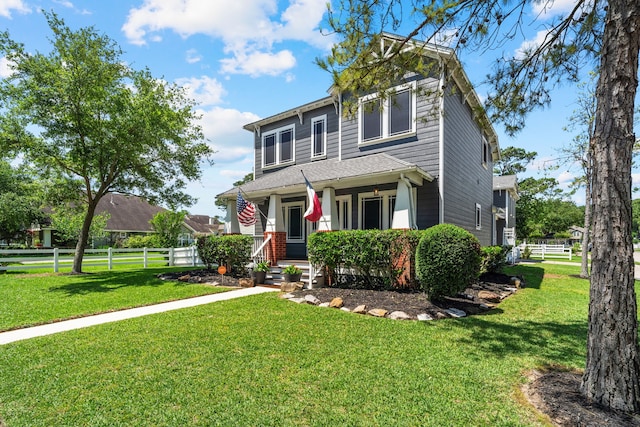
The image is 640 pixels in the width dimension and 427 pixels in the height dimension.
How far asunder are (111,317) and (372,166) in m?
7.68

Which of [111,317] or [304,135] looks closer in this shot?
[111,317]

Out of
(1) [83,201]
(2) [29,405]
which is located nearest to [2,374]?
(2) [29,405]

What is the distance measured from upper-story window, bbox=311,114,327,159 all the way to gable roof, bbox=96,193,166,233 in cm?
2954

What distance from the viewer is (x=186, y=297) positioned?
334 inches

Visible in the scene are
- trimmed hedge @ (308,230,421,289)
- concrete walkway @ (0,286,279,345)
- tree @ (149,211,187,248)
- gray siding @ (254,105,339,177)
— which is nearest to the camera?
concrete walkway @ (0,286,279,345)

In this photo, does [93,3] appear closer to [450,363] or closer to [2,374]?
[2,374]

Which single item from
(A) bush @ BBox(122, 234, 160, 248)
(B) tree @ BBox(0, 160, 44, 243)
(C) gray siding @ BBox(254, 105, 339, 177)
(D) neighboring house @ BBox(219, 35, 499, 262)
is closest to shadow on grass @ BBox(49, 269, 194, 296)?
(D) neighboring house @ BBox(219, 35, 499, 262)

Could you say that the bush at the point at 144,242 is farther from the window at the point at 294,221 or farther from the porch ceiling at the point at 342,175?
the window at the point at 294,221

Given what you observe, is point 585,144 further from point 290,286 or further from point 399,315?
point 290,286

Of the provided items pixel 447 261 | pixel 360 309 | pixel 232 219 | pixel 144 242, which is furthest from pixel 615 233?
pixel 144 242

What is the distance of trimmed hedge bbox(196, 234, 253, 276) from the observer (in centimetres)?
1133

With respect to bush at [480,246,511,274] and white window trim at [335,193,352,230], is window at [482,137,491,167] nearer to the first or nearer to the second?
bush at [480,246,511,274]

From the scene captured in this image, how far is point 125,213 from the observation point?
125 feet

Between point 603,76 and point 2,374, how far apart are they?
7.37 metres
